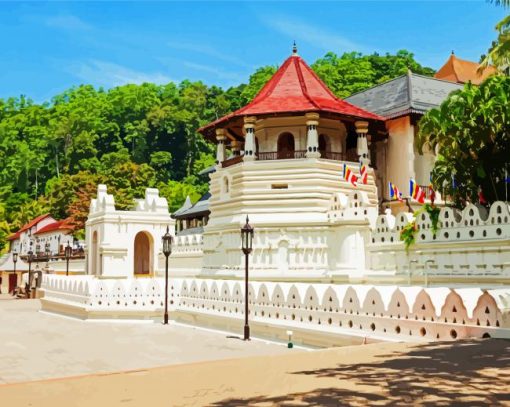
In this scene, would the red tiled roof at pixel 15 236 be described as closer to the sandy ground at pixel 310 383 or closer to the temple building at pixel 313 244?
the temple building at pixel 313 244

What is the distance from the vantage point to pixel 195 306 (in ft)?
73.6

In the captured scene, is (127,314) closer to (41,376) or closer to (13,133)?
(41,376)

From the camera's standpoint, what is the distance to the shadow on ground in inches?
260

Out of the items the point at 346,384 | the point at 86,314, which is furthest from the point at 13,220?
the point at 346,384

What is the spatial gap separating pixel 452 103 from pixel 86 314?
16134 mm

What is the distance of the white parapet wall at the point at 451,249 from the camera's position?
18844mm

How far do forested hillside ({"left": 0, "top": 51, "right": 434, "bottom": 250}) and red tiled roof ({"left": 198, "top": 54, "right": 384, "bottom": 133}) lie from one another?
43.7 metres

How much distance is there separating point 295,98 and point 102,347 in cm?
1837

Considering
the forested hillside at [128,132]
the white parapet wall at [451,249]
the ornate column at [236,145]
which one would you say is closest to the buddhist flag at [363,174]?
the white parapet wall at [451,249]

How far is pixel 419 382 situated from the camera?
7.48 metres

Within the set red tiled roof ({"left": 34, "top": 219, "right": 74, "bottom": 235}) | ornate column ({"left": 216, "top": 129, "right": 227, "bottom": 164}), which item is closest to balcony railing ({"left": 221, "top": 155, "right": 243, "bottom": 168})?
ornate column ({"left": 216, "top": 129, "right": 227, "bottom": 164})

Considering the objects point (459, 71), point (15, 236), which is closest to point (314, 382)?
point (459, 71)

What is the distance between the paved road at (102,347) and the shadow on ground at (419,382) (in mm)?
6239

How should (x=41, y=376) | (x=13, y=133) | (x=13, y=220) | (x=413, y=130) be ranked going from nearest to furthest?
(x=41, y=376), (x=413, y=130), (x=13, y=220), (x=13, y=133)
